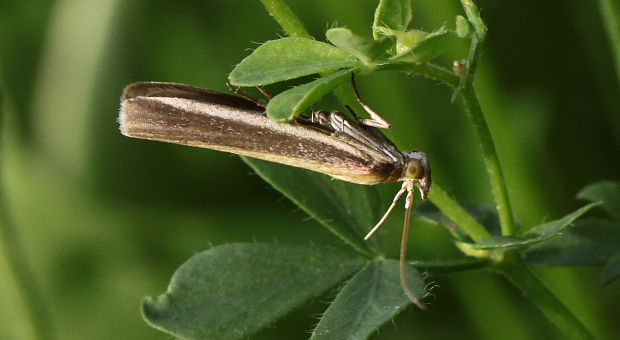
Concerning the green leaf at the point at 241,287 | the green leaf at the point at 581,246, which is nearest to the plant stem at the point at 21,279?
the green leaf at the point at 241,287

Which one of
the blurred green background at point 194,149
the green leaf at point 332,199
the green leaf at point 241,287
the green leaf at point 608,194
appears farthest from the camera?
the blurred green background at point 194,149

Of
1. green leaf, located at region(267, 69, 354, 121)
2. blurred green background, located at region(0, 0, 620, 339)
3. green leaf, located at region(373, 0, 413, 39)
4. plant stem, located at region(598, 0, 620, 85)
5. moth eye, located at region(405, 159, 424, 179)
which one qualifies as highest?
green leaf, located at region(373, 0, 413, 39)

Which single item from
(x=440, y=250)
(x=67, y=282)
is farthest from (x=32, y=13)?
(x=440, y=250)

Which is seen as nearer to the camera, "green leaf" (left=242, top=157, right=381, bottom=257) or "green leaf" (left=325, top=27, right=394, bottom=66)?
"green leaf" (left=325, top=27, right=394, bottom=66)

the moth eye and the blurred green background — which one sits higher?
A: the moth eye

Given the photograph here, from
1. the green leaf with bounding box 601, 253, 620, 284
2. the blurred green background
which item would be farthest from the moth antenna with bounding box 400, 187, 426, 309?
the blurred green background

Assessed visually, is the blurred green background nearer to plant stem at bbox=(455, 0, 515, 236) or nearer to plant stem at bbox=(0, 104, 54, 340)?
plant stem at bbox=(0, 104, 54, 340)

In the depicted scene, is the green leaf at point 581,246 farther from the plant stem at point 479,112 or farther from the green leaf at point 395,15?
the green leaf at point 395,15

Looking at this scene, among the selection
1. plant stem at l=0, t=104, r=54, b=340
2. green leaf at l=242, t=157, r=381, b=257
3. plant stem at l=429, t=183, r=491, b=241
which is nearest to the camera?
plant stem at l=429, t=183, r=491, b=241
